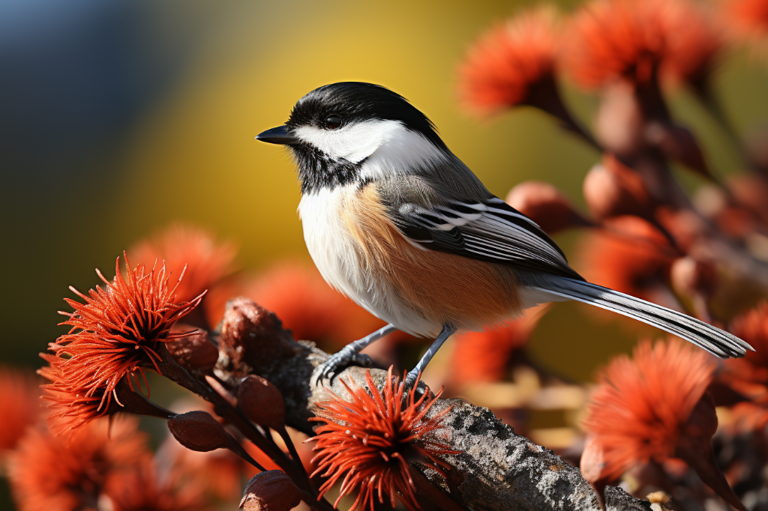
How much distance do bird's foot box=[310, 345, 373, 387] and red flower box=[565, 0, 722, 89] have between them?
1.32ft

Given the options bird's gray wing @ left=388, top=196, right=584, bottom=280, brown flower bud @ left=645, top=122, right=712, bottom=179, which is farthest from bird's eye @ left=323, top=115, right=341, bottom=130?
brown flower bud @ left=645, top=122, right=712, bottom=179

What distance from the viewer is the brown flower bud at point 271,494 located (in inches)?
12.7

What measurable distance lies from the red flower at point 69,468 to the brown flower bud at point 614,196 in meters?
0.51

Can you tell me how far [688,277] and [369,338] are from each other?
0.31 m

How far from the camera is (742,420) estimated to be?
1.53 ft

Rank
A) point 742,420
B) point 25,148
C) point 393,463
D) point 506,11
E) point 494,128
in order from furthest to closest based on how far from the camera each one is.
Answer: point 25,148 < point 506,11 < point 494,128 < point 742,420 < point 393,463

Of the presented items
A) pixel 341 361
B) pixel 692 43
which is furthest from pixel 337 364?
pixel 692 43

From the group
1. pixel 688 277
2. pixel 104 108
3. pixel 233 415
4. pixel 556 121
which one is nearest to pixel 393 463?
pixel 233 415

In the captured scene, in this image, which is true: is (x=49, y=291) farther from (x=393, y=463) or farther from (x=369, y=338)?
(x=393, y=463)

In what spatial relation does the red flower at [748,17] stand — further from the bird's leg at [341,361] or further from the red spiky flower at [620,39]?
the bird's leg at [341,361]

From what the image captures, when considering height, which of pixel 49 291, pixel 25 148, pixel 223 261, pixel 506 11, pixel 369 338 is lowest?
pixel 49 291

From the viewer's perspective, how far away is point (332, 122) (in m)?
0.61

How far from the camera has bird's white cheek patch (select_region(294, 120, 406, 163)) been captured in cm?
60

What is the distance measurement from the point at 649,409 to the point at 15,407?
65 centimetres
